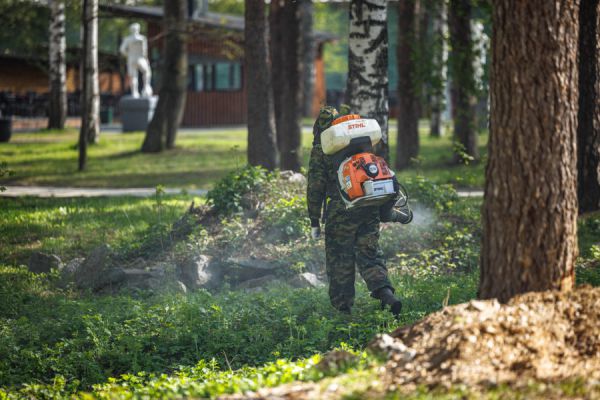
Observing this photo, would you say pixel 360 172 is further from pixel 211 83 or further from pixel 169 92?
pixel 211 83

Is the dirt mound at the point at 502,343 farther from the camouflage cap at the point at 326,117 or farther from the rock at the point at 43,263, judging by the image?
the rock at the point at 43,263

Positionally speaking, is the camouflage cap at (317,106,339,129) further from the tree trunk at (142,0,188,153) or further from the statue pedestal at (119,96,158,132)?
the statue pedestal at (119,96,158,132)

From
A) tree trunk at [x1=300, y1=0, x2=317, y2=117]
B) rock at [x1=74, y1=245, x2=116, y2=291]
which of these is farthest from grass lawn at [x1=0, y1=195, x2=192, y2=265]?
tree trunk at [x1=300, y1=0, x2=317, y2=117]

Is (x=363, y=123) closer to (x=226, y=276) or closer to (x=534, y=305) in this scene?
(x=534, y=305)

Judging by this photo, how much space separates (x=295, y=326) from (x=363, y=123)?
5.80ft

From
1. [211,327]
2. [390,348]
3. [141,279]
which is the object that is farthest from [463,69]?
[390,348]

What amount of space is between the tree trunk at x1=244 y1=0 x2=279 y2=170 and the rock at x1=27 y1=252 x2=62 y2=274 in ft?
13.4

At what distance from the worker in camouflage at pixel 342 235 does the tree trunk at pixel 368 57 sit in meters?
3.50

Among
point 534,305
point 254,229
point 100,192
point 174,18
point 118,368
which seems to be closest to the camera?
point 534,305

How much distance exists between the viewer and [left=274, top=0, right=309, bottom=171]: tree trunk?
1644 centimetres

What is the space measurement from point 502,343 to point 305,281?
4.23 meters

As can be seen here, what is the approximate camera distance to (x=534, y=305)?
18.7 ft

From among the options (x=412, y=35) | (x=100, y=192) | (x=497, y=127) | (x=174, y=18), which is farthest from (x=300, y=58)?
(x=497, y=127)

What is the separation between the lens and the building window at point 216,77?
35656 mm
